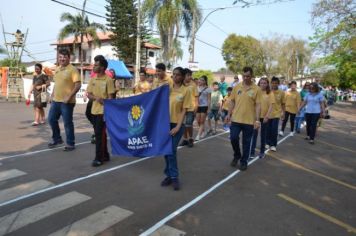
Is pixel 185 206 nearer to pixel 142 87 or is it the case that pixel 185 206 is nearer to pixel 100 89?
pixel 100 89

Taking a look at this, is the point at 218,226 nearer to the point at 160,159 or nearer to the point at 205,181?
the point at 205,181

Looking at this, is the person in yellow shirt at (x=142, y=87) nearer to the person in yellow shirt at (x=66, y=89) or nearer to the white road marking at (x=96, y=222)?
the person in yellow shirt at (x=66, y=89)

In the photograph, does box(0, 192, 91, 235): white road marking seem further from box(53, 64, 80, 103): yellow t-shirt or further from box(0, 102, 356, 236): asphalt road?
box(53, 64, 80, 103): yellow t-shirt

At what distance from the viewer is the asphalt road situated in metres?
4.32

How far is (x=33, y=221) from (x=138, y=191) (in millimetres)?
1616

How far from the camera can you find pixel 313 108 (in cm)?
1136

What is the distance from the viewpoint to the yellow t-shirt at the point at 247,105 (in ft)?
22.7

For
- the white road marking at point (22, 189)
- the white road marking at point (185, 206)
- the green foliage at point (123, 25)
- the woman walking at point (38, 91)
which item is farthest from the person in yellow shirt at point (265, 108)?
the green foliage at point (123, 25)

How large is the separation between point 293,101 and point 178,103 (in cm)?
793

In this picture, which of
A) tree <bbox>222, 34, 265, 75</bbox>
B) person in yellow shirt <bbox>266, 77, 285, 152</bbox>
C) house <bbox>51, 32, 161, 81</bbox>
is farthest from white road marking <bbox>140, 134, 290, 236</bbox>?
tree <bbox>222, 34, 265, 75</bbox>

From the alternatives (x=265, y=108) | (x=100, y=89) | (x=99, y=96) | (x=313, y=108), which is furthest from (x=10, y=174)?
(x=313, y=108)

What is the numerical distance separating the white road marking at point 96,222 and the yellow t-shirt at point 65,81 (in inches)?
143


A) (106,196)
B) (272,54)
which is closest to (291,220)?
(106,196)

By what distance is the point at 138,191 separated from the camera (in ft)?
17.8
